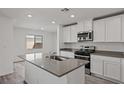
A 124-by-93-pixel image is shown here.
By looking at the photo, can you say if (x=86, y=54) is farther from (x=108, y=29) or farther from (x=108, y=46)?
(x=108, y=29)

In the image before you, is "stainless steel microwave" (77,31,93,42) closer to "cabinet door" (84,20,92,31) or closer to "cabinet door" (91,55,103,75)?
"cabinet door" (84,20,92,31)

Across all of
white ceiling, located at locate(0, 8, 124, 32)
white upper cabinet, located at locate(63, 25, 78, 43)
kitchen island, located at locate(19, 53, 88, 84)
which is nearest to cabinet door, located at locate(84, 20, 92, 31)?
white ceiling, located at locate(0, 8, 124, 32)

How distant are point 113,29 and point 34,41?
5493mm

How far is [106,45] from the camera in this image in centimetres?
375

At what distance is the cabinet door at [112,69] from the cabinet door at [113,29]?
2.67ft

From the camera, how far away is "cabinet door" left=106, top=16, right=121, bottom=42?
2986 millimetres

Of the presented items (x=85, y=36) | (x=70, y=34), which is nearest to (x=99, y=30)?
(x=85, y=36)

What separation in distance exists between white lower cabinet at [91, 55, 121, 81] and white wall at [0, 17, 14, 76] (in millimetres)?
3373

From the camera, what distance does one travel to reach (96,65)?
3.32 meters

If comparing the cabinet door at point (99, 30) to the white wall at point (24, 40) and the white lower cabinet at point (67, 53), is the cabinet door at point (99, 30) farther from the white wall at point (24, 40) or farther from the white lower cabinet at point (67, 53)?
the white wall at point (24, 40)

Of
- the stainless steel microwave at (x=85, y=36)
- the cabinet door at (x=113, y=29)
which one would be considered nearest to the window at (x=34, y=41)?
the stainless steel microwave at (x=85, y=36)

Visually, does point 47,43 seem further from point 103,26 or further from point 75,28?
point 103,26
